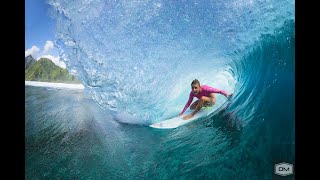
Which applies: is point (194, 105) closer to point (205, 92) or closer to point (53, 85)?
point (205, 92)

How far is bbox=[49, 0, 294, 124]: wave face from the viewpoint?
3619 millimetres

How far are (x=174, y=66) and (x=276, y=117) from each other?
802mm

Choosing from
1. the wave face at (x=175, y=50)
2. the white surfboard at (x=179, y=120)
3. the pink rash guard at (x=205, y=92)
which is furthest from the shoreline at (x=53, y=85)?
the pink rash guard at (x=205, y=92)

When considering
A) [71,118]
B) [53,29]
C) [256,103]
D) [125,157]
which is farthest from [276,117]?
[53,29]

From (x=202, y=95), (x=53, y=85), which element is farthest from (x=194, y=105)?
(x=53, y=85)

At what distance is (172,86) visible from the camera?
3.69 meters

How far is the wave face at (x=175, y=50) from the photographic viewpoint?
3619mm

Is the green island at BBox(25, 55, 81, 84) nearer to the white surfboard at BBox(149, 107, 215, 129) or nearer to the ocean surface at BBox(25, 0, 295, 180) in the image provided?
the ocean surface at BBox(25, 0, 295, 180)

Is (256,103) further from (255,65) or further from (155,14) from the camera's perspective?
(155,14)
